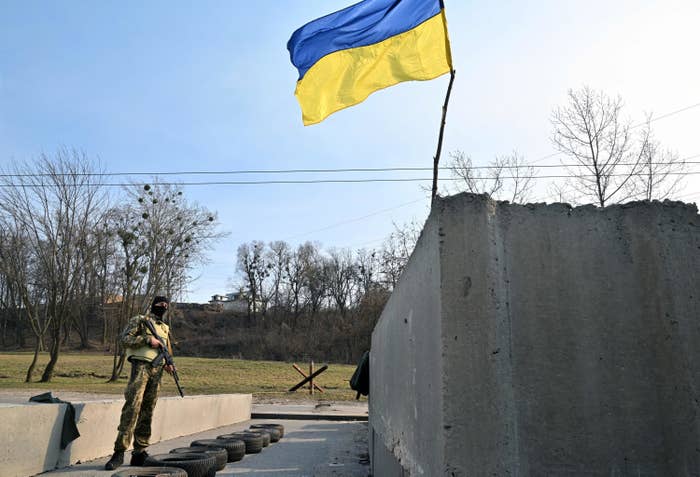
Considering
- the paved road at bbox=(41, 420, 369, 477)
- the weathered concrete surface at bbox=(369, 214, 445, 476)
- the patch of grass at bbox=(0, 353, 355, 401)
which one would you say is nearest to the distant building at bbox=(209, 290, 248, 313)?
the patch of grass at bbox=(0, 353, 355, 401)

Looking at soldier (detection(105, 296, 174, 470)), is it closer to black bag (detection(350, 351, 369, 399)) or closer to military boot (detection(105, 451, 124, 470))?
military boot (detection(105, 451, 124, 470))

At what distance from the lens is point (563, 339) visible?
88.5 inches

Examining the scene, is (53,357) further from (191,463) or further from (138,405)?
(191,463)

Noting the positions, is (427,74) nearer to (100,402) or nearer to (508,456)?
(508,456)

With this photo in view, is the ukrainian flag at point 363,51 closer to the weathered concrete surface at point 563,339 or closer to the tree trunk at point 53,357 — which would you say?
the weathered concrete surface at point 563,339

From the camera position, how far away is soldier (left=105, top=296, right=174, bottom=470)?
561 cm

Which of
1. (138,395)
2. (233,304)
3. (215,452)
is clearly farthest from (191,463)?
(233,304)

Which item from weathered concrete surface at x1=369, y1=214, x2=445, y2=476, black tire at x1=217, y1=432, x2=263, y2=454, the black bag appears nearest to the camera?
weathered concrete surface at x1=369, y1=214, x2=445, y2=476

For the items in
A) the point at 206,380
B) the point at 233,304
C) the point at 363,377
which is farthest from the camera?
the point at 233,304

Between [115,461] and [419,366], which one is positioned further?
[115,461]

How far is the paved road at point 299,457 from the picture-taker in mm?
5987

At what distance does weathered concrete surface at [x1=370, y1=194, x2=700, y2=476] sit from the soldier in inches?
169

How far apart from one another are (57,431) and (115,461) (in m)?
0.69

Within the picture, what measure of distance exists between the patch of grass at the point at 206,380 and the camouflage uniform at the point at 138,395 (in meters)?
13.3
